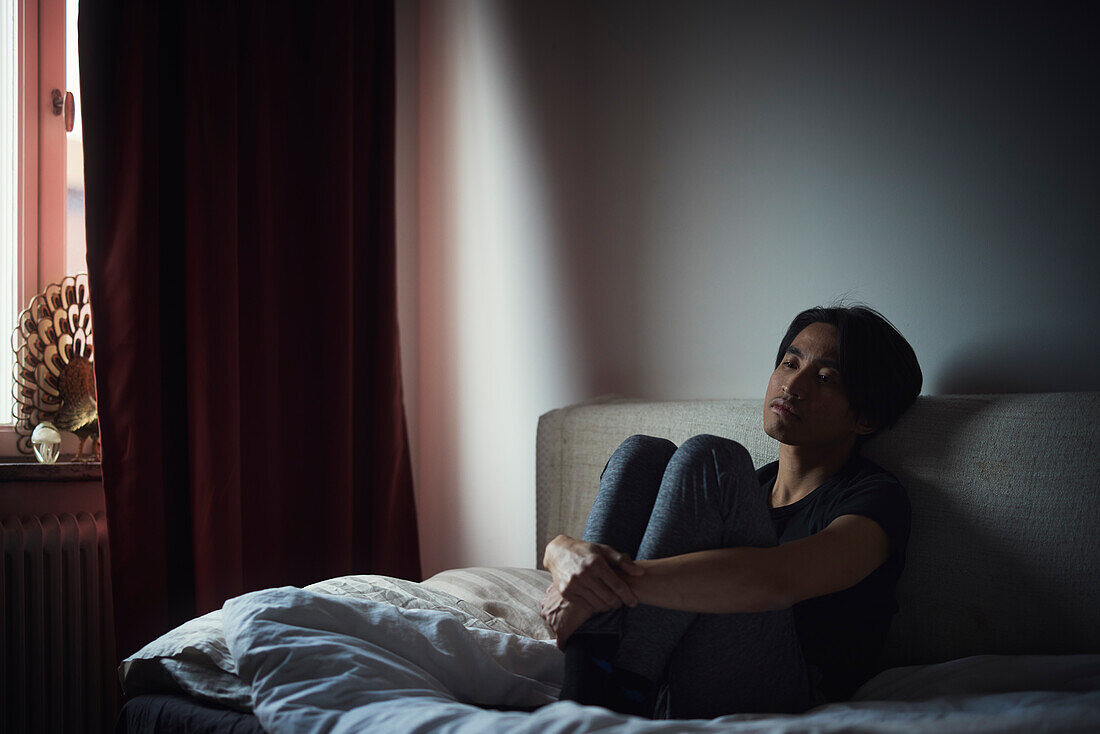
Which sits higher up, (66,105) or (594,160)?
(66,105)

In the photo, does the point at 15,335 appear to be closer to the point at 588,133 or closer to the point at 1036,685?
the point at 588,133

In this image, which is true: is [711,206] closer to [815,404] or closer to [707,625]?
[815,404]

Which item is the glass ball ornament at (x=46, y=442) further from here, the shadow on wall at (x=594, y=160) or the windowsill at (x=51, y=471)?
the shadow on wall at (x=594, y=160)

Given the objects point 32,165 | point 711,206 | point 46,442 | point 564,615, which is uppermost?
point 32,165

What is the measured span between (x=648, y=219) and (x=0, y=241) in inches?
61.0

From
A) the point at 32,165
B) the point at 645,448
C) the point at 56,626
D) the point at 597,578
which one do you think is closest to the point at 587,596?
the point at 597,578

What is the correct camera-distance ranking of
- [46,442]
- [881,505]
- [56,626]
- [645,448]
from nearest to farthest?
[881,505], [645,448], [56,626], [46,442]

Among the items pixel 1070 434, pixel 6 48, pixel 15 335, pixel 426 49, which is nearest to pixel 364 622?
pixel 1070 434

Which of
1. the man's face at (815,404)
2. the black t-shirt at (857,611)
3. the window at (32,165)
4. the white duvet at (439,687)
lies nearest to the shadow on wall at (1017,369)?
the man's face at (815,404)

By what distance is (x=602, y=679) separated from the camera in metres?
1.04

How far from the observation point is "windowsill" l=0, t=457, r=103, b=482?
174cm

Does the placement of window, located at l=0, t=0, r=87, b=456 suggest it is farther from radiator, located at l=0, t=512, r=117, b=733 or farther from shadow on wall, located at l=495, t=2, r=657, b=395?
shadow on wall, located at l=495, t=2, r=657, b=395

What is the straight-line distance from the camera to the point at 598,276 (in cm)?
206

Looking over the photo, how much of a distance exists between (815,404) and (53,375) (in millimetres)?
1682
